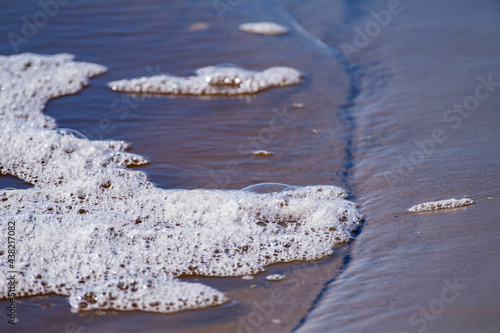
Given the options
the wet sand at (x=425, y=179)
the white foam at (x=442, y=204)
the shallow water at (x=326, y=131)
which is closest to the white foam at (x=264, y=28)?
the shallow water at (x=326, y=131)

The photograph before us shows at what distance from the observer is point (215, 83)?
196 inches

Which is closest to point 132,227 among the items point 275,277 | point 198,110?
point 275,277

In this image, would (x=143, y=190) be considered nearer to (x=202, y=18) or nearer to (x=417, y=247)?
(x=417, y=247)

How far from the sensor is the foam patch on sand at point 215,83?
4875mm

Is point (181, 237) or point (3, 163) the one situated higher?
point (3, 163)

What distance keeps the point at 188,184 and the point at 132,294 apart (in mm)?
1100

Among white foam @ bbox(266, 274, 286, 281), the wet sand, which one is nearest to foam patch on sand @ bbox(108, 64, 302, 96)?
the wet sand

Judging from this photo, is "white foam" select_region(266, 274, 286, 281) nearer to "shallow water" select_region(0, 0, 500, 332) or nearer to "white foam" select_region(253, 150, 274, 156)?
"shallow water" select_region(0, 0, 500, 332)

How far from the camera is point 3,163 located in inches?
147

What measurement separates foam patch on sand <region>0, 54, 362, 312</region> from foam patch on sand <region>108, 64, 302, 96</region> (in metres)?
1.09

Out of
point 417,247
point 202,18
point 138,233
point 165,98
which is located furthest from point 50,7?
point 417,247

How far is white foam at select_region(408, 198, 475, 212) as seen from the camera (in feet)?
9.71

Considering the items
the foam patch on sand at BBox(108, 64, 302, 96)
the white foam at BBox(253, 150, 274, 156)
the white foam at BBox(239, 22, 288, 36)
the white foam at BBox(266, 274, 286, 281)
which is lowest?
the white foam at BBox(266, 274, 286, 281)

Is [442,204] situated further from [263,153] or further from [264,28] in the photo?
[264,28]
